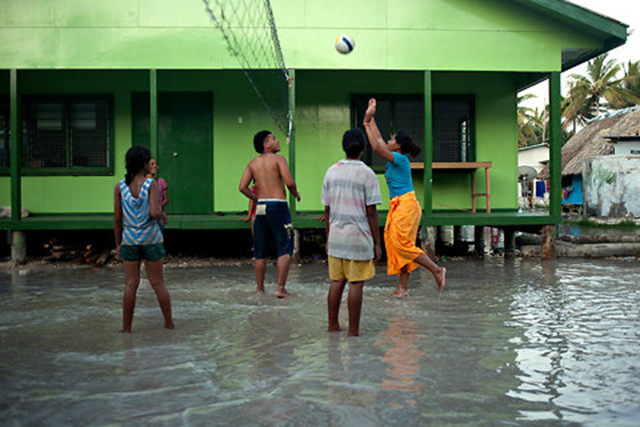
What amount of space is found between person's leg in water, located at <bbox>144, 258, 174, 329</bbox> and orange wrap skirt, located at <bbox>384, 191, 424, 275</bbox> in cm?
251

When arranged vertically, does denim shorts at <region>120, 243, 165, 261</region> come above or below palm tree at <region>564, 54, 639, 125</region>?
below

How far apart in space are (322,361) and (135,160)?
2.09 metres

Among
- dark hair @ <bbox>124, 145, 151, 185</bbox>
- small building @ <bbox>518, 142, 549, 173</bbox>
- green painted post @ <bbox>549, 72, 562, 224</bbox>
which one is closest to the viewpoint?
dark hair @ <bbox>124, 145, 151, 185</bbox>

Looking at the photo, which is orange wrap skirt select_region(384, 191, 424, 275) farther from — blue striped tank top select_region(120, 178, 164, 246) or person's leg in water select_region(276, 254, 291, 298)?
blue striped tank top select_region(120, 178, 164, 246)

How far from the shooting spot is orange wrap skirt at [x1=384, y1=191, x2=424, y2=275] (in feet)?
A: 21.9

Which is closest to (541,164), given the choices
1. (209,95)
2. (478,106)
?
(478,106)

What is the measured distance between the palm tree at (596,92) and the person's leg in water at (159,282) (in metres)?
40.2

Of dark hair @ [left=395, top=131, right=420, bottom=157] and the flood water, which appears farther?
dark hair @ [left=395, top=131, right=420, bottom=157]

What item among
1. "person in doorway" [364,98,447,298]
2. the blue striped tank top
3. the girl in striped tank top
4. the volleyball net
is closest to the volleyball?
the volleyball net

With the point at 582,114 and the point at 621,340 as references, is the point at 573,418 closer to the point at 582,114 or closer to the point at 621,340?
the point at 621,340

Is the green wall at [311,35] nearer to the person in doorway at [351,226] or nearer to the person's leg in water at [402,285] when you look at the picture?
the person's leg in water at [402,285]

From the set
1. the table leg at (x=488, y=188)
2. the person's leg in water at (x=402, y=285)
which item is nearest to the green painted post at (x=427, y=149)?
the table leg at (x=488, y=188)

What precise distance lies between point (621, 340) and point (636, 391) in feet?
4.31

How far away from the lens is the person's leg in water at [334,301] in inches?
192
